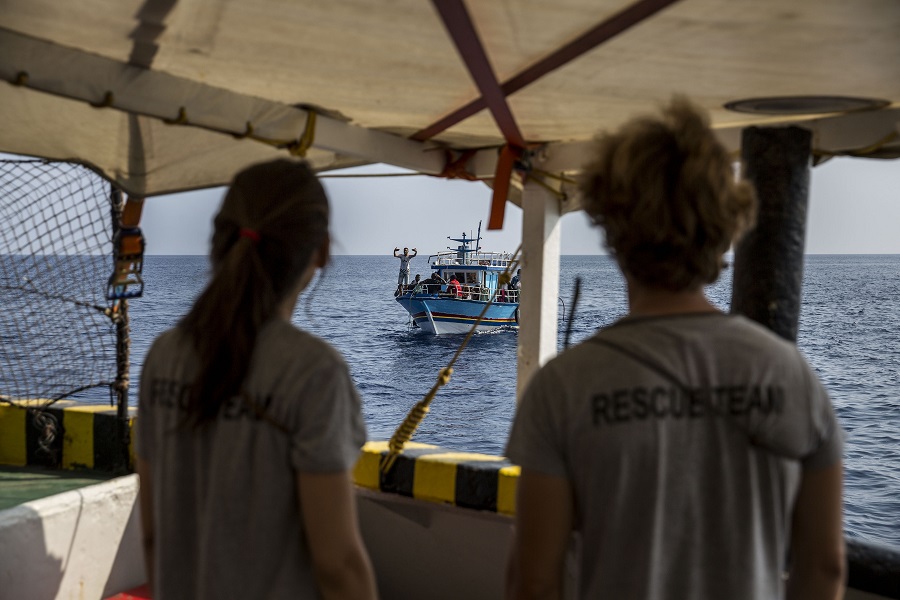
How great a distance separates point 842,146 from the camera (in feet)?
9.68

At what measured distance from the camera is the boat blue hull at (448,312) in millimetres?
49059

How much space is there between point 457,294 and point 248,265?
1876 inches

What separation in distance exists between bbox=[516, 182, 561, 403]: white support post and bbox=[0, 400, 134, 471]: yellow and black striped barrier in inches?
86.3

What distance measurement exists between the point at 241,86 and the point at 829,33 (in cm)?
195

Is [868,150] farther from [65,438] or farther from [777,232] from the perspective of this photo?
[65,438]

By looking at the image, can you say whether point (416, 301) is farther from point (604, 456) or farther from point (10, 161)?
point (604, 456)

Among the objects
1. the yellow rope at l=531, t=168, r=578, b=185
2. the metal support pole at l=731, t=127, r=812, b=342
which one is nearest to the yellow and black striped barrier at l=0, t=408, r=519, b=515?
the yellow rope at l=531, t=168, r=578, b=185

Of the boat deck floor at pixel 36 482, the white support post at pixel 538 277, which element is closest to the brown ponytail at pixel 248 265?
the white support post at pixel 538 277

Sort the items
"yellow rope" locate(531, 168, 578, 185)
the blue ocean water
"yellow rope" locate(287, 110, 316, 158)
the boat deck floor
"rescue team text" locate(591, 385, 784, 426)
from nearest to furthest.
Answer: "rescue team text" locate(591, 385, 784, 426)
"yellow rope" locate(287, 110, 316, 158)
"yellow rope" locate(531, 168, 578, 185)
the boat deck floor
the blue ocean water

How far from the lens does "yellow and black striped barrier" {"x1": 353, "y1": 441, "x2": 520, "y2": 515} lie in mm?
3709

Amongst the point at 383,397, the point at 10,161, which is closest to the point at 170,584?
the point at 10,161

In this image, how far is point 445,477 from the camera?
3.85 metres

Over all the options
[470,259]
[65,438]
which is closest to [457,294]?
[470,259]

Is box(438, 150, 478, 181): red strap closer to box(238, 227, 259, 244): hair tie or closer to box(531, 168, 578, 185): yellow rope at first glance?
box(531, 168, 578, 185): yellow rope
